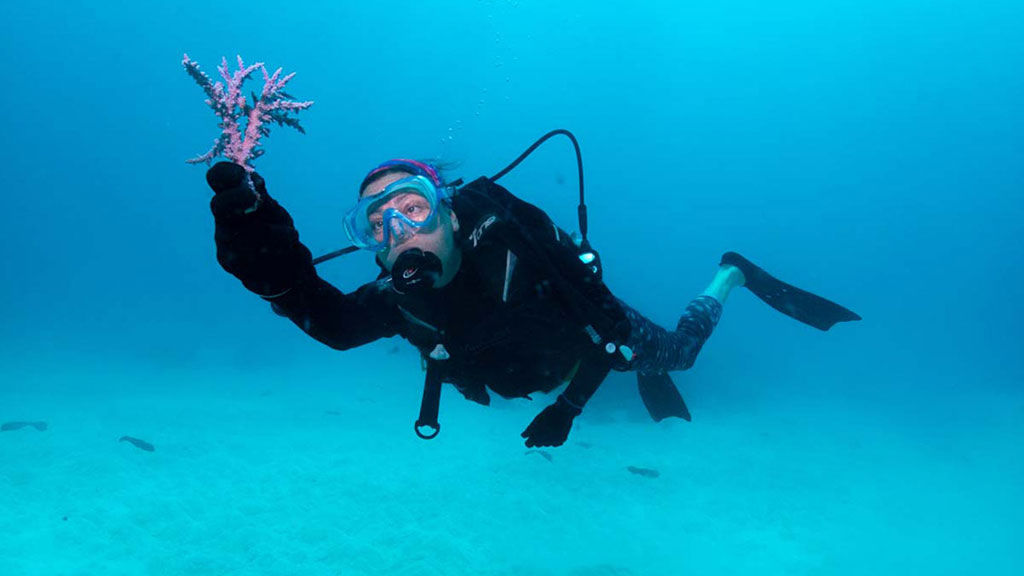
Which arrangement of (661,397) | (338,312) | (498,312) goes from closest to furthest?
(338,312)
(498,312)
(661,397)

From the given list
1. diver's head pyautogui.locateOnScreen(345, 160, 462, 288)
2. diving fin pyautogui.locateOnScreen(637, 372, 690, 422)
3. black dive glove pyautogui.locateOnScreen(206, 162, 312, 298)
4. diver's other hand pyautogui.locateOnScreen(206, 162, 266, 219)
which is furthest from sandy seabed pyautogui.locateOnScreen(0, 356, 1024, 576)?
diver's other hand pyautogui.locateOnScreen(206, 162, 266, 219)

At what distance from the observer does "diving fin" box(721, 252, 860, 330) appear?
7621 mm

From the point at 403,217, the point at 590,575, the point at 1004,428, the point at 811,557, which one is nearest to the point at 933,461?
the point at 1004,428

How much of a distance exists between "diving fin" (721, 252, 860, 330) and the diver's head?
5620mm

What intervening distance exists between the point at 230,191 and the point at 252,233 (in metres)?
0.24

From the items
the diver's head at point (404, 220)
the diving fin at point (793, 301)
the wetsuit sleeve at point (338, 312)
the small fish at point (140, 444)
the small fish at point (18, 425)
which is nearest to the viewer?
the wetsuit sleeve at point (338, 312)

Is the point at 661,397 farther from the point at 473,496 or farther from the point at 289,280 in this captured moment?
the point at 289,280

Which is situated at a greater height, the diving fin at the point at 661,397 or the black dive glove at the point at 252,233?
the diving fin at the point at 661,397

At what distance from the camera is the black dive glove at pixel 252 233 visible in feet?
7.08

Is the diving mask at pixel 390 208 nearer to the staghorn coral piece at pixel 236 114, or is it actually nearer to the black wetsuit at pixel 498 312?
the black wetsuit at pixel 498 312

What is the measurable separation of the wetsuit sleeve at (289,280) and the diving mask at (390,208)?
0.44 meters

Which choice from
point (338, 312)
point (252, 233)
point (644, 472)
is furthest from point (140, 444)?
point (252, 233)

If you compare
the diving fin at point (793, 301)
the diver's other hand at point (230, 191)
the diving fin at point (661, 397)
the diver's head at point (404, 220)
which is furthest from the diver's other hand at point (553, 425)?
the diving fin at point (793, 301)

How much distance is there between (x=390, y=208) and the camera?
3424mm
